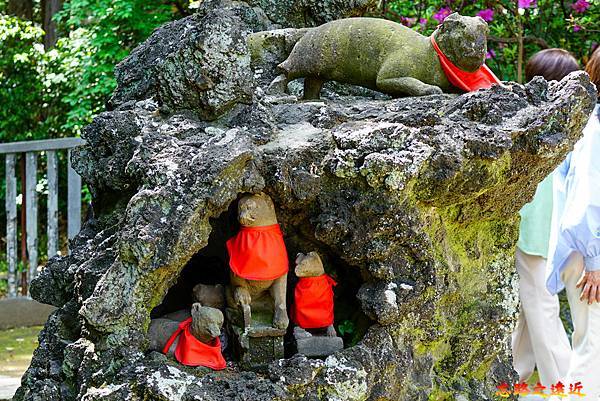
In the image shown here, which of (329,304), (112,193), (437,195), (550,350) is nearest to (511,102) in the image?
(437,195)

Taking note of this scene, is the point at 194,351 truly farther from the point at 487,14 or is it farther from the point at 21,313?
the point at 21,313

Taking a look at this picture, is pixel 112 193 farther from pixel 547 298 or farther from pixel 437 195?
pixel 547 298

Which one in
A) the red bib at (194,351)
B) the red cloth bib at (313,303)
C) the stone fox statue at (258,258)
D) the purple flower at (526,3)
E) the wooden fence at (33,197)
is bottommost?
the wooden fence at (33,197)

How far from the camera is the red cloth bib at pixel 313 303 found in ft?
9.94

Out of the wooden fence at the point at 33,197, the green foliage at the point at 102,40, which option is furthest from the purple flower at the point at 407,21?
the wooden fence at the point at 33,197

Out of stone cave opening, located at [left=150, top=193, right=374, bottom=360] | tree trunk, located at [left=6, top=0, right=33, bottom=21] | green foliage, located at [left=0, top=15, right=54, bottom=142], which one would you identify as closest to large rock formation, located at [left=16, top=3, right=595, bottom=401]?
stone cave opening, located at [left=150, top=193, right=374, bottom=360]

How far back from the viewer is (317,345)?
2.91 metres

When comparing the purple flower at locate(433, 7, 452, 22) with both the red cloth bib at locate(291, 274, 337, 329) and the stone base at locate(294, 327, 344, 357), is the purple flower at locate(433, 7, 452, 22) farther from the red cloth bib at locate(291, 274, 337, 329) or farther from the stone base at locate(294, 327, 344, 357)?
the stone base at locate(294, 327, 344, 357)

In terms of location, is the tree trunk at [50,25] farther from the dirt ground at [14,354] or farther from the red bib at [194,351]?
the red bib at [194,351]

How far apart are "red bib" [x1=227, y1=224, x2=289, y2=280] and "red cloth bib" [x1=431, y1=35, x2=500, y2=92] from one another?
2.83 ft

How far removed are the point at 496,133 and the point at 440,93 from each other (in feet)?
1.15

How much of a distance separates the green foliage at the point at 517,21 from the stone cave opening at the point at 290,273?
3.18 m

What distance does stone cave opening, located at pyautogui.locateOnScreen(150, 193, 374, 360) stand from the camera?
308cm

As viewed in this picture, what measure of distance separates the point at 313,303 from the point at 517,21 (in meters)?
3.72
